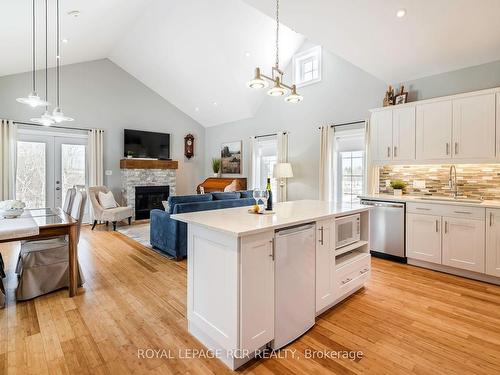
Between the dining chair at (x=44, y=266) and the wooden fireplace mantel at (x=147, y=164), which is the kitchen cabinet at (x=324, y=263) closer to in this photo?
the dining chair at (x=44, y=266)

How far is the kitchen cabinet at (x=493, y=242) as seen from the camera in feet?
10.2

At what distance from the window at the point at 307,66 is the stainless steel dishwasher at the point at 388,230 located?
3183mm

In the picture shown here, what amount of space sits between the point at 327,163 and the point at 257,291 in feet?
13.8

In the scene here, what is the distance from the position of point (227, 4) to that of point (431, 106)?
151 inches

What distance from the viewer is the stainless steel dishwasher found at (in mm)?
3896

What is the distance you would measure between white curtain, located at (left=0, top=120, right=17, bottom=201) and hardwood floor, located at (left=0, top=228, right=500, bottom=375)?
3.17 meters

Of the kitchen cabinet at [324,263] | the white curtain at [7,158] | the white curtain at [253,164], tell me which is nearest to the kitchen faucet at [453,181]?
the kitchen cabinet at [324,263]

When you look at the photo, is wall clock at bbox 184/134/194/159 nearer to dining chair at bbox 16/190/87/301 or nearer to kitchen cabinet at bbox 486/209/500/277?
dining chair at bbox 16/190/87/301

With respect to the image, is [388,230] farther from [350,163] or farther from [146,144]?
[146,144]

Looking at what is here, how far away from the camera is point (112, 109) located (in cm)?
714

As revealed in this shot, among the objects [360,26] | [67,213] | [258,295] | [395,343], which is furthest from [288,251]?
[360,26]

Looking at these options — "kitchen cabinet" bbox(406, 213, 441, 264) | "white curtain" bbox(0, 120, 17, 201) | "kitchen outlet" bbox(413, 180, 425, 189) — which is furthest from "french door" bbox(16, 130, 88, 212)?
"kitchen outlet" bbox(413, 180, 425, 189)

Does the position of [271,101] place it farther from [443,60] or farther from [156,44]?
[443,60]

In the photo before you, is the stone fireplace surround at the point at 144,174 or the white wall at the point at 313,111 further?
the stone fireplace surround at the point at 144,174
